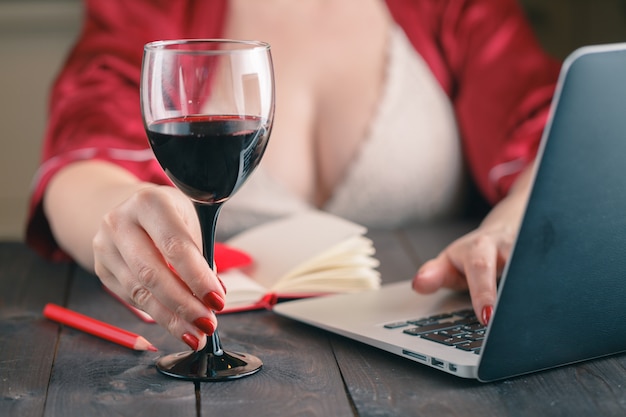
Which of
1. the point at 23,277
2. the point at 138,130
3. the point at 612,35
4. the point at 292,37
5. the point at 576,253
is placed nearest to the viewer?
the point at 576,253

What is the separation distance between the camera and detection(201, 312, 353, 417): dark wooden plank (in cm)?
66

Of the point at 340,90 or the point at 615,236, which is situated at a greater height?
the point at 615,236

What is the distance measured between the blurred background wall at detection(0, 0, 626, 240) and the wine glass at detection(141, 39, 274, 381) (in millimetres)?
2091

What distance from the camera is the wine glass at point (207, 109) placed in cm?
67

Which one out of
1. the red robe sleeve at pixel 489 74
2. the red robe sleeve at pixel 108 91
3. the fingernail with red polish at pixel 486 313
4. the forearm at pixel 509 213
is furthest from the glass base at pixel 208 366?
the red robe sleeve at pixel 489 74

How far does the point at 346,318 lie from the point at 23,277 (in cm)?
49

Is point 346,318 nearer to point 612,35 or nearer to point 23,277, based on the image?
point 23,277

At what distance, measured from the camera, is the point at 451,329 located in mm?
791

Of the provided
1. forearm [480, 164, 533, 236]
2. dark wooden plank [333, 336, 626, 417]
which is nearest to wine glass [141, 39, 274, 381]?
dark wooden plank [333, 336, 626, 417]

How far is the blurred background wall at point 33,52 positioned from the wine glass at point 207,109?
2.09 meters

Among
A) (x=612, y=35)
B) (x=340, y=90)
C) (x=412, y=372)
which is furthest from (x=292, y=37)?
(x=612, y=35)

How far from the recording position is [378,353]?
2.57 feet

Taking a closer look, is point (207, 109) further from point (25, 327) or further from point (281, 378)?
point (25, 327)

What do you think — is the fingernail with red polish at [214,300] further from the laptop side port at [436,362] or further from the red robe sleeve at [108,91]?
the red robe sleeve at [108,91]
